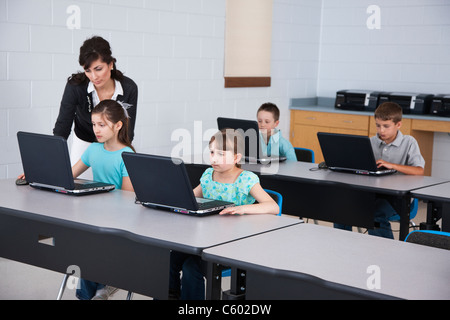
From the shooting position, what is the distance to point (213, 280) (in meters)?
1.86

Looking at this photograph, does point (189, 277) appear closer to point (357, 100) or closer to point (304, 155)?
point (304, 155)

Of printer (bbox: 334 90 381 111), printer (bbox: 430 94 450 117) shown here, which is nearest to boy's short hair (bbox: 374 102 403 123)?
printer (bbox: 430 94 450 117)

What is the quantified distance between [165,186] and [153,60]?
279cm

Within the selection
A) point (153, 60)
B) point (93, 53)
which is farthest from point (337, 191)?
point (153, 60)

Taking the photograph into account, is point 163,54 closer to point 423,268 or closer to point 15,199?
point 15,199

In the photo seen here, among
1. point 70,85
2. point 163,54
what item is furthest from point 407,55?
point 70,85

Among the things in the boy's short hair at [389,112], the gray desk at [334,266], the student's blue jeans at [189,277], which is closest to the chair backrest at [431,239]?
the gray desk at [334,266]

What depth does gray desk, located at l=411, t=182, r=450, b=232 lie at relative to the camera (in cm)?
282

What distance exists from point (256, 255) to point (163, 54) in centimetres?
338

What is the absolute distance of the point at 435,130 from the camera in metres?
5.45

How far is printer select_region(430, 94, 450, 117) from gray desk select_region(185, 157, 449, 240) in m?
2.36

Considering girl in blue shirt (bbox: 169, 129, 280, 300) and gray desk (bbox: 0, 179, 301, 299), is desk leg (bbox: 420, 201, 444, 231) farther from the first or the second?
gray desk (bbox: 0, 179, 301, 299)

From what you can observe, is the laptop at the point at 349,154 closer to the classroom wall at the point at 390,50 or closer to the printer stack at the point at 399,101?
the printer stack at the point at 399,101

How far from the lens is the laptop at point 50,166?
245 cm
